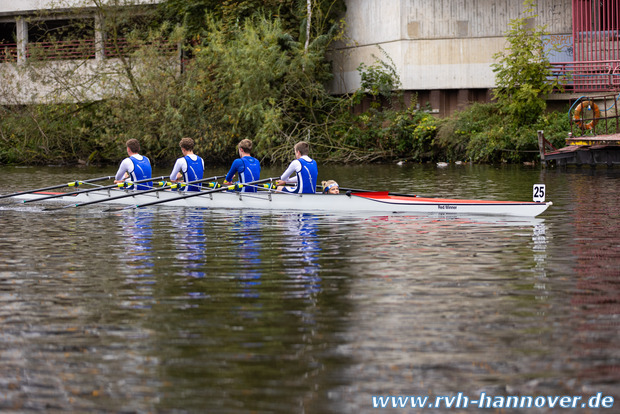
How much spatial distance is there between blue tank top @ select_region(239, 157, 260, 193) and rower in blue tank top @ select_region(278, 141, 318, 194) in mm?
748

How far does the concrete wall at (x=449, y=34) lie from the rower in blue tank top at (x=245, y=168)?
18.8 metres

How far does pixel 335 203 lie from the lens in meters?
16.9

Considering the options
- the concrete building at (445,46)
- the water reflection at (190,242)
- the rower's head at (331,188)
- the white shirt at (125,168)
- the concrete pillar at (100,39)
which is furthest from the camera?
the concrete pillar at (100,39)

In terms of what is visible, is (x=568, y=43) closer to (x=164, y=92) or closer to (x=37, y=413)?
Answer: (x=164, y=92)

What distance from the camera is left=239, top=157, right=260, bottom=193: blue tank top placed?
17.8 metres

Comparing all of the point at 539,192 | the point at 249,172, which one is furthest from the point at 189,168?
the point at 539,192

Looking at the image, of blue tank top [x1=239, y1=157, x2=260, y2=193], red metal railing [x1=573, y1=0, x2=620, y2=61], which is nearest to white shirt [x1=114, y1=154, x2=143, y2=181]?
blue tank top [x1=239, y1=157, x2=260, y2=193]

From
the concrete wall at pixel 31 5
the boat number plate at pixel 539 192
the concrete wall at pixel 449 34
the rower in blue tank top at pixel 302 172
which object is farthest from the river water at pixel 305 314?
the concrete wall at pixel 31 5

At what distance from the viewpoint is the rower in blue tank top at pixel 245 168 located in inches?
696

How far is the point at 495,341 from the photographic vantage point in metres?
7.26

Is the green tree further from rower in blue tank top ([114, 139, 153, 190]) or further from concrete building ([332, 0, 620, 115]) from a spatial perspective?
rower in blue tank top ([114, 139, 153, 190])

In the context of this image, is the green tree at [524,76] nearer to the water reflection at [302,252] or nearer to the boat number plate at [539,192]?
the water reflection at [302,252]

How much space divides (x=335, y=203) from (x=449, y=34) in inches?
780

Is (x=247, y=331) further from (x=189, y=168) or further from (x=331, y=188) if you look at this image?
(x=189, y=168)
